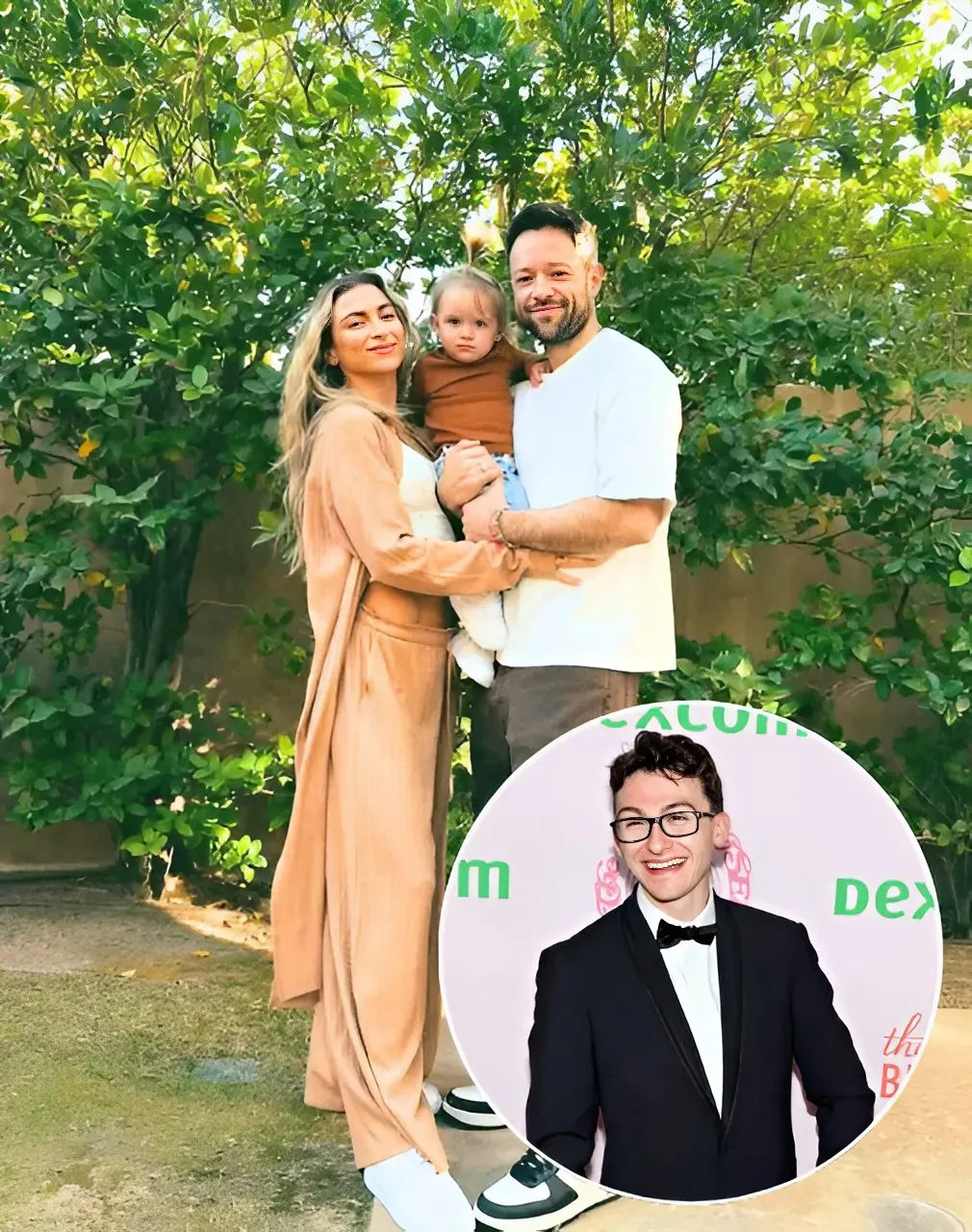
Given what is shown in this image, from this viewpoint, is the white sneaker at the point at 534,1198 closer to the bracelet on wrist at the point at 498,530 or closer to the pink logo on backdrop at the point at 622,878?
the pink logo on backdrop at the point at 622,878

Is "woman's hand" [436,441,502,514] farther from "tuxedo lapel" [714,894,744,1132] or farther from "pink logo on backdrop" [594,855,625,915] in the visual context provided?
"tuxedo lapel" [714,894,744,1132]

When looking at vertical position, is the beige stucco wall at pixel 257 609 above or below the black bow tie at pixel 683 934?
above

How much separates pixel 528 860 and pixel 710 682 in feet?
4.44

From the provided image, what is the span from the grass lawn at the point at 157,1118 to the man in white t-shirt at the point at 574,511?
1.56 ft

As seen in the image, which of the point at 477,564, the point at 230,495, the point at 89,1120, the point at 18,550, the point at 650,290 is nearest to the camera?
the point at 477,564

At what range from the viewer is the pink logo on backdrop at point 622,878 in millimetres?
2025

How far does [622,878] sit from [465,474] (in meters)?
0.84

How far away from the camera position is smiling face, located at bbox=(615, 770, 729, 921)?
199 centimetres

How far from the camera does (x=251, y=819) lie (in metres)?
4.23

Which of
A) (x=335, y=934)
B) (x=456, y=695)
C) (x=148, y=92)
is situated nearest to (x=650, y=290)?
(x=456, y=695)

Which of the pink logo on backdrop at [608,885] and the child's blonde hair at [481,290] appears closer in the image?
the pink logo on backdrop at [608,885]

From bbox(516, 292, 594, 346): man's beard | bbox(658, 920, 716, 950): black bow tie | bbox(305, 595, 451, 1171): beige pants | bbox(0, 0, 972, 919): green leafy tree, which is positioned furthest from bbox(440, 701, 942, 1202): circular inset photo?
bbox(0, 0, 972, 919): green leafy tree

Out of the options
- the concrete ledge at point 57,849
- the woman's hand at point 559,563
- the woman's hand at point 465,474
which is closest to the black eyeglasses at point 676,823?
the woman's hand at point 559,563

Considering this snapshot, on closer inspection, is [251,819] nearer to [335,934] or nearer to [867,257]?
[335,934]
